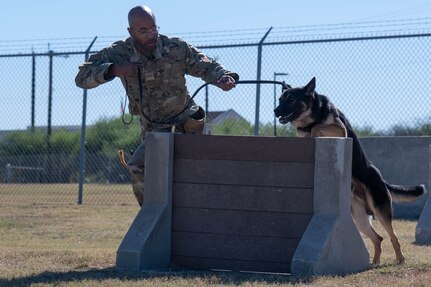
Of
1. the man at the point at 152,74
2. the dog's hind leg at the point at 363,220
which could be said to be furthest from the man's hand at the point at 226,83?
Result: the dog's hind leg at the point at 363,220

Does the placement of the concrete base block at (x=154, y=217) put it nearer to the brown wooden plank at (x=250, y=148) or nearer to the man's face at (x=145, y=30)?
the brown wooden plank at (x=250, y=148)

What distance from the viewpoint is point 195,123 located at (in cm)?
783

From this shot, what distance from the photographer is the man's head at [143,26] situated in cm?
728

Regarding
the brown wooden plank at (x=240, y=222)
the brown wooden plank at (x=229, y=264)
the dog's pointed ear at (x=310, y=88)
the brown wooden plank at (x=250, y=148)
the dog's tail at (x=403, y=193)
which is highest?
the dog's pointed ear at (x=310, y=88)

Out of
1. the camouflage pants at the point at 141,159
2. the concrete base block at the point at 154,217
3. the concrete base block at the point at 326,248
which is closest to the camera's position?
the concrete base block at the point at 326,248

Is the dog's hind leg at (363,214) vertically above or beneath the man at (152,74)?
beneath

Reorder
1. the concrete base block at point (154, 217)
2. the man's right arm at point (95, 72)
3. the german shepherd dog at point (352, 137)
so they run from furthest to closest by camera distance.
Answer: the german shepherd dog at point (352, 137), the man's right arm at point (95, 72), the concrete base block at point (154, 217)

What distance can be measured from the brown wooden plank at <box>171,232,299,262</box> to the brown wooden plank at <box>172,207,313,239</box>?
0.13ft

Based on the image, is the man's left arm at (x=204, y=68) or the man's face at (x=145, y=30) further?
the man's left arm at (x=204, y=68)

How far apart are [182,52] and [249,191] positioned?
1402 mm

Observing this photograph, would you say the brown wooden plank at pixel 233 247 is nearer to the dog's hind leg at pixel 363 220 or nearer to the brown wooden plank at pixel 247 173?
the brown wooden plank at pixel 247 173

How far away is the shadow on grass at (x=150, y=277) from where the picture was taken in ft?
20.6

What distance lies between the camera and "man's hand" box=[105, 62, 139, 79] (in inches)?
279

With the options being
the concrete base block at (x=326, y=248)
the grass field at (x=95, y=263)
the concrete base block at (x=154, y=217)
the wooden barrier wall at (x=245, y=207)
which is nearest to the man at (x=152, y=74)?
the concrete base block at (x=154, y=217)
